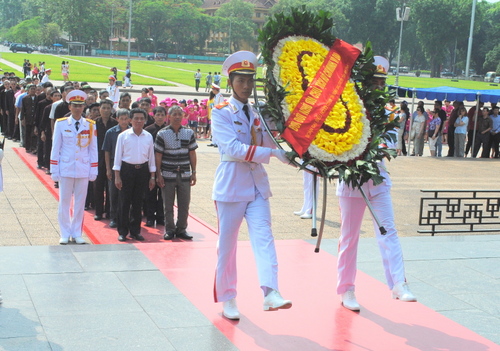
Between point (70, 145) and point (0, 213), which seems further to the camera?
point (0, 213)

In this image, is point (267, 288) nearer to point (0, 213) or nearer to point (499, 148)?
point (0, 213)

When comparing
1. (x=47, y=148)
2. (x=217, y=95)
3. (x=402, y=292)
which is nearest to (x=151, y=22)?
(x=217, y=95)

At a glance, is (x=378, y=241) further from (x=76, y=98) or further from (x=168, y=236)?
(x=76, y=98)

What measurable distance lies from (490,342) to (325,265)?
240 cm

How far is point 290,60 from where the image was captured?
5.41m

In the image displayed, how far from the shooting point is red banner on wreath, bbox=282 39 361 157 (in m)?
5.19

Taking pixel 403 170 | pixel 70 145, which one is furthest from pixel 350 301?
pixel 403 170

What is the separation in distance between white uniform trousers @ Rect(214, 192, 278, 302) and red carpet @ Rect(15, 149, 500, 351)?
1.04 ft

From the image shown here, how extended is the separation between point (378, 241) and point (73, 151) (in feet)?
14.4

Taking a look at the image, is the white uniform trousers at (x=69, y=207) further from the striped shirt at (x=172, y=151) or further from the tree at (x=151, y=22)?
the tree at (x=151, y=22)

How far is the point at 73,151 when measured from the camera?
8.45m

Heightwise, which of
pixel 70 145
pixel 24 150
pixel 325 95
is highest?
pixel 325 95

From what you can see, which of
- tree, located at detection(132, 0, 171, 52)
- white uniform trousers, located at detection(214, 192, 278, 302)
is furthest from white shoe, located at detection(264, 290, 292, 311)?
tree, located at detection(132, 0, 171, 52)

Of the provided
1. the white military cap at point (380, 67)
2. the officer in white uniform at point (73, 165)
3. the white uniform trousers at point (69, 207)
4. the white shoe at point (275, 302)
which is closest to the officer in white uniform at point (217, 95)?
the officer in white uniform at point (73, 165)
